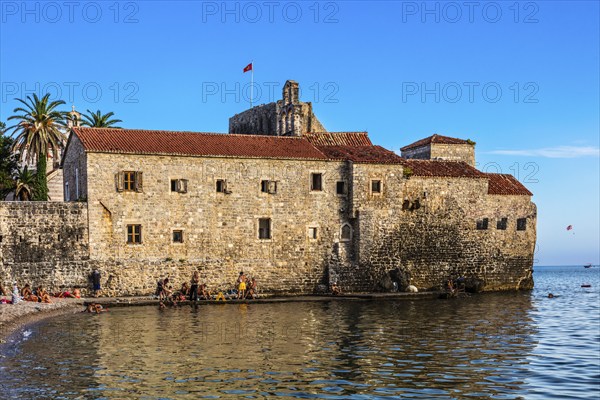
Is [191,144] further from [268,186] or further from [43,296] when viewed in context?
[43,296]

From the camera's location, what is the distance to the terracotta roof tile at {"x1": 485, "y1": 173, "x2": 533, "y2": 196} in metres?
48.7

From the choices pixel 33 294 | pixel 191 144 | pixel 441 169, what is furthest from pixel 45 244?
pixel 441 169

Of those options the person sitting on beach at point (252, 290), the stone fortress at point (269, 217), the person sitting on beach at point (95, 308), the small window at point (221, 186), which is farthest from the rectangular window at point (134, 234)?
the person sitting on beach at point (252, 290)

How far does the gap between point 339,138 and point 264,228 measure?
34.3 feet

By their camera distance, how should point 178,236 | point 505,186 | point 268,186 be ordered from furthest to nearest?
1. point 505,186
2. point 268,186
3. point 178,236

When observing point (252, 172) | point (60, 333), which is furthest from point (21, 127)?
point (60, 333)

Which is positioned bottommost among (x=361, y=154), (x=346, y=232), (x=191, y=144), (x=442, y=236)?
(x=442, y=236)

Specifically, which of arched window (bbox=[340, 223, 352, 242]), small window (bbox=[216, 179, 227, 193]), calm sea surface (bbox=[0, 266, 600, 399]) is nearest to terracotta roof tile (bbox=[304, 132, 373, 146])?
arched window (bbox=[340, 223, 352, 242])

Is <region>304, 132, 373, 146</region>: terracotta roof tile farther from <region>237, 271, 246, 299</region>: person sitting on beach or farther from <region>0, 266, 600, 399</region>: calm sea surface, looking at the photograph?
<region>0, 266, 600, 399</region>: calm sea surface

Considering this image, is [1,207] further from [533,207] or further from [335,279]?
[533,207]

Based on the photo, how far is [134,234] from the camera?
38.6 meters

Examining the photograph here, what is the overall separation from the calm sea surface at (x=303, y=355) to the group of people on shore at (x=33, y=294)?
3741mm

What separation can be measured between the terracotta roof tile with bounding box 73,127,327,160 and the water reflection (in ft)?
31.5

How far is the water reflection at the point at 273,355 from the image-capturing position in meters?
17.5
